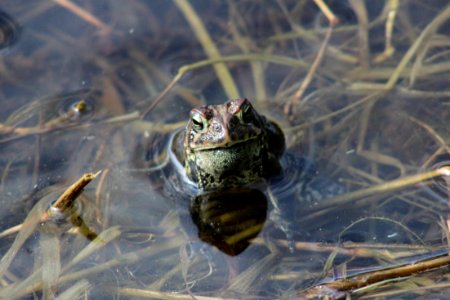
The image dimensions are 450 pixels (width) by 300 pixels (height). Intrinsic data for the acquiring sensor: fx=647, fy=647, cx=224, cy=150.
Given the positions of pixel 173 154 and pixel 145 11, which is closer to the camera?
pixel 173 154

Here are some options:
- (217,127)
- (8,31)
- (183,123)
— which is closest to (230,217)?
(217,127)

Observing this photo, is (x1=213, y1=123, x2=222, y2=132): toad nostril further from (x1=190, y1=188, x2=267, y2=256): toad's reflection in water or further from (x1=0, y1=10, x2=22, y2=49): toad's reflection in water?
(x1=0, y1=10, x2=22, y2=49): toad's reflection in water

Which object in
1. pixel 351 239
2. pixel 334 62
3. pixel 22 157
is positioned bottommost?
pixel 22 157

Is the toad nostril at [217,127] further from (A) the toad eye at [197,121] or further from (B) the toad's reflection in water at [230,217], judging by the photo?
(B) the toad's reflection in water at [230,217]

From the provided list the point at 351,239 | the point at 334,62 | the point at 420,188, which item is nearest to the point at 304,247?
the point at 351,239

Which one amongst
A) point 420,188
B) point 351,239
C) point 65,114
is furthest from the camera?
point 65,114

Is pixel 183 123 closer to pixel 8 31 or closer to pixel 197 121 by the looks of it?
pixel 197 121

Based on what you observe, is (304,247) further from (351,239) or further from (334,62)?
(334,62)
